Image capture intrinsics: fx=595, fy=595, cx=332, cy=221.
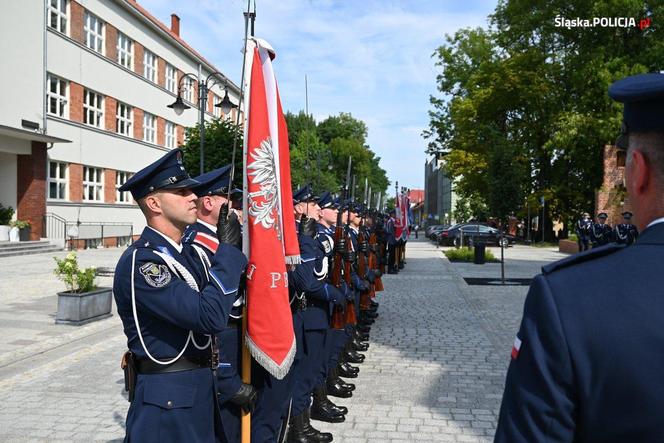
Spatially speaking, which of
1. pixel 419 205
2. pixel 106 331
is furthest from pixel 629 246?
pixel 419 205

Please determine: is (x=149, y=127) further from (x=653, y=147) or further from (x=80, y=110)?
(x=653, y=147)

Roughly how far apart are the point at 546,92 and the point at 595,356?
36.9 m

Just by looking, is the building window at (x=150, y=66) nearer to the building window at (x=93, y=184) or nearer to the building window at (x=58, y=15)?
the building window at (x=93, y=184)

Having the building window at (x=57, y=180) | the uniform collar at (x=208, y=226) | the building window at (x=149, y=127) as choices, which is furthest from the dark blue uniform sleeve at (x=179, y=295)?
the building window at (x=149, y=127)

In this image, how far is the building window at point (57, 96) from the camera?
26.1 m

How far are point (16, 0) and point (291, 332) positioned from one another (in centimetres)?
2554

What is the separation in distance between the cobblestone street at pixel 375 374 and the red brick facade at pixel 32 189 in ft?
42.5

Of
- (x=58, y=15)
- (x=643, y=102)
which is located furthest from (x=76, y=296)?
(x=58, y=15)

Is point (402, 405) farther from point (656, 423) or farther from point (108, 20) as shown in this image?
point (108, 20)

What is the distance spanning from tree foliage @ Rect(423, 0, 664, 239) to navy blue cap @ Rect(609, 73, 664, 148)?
26.8m

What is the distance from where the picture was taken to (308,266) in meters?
4.88

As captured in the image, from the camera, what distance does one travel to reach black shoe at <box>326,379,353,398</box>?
20.9 feet

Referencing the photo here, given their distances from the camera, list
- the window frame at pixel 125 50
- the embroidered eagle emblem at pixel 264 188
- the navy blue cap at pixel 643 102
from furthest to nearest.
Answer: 1. the window frame at pixel 125 50
2. the embroidered eagle emblem at pixel 264 188
3. the navy blue cap at pixel 643 102

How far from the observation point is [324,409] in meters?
5.67
